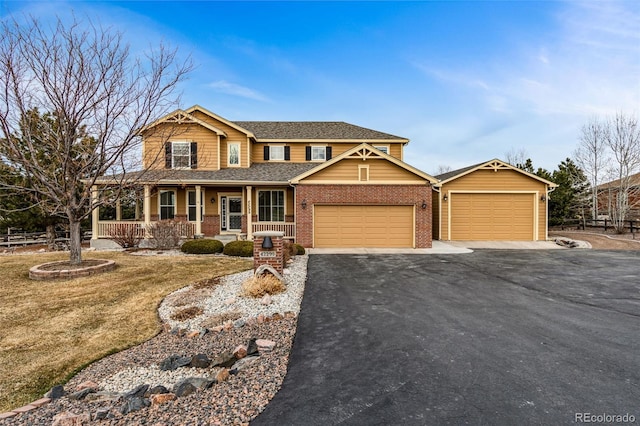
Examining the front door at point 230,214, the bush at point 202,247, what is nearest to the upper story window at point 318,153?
the front door at point 230,214

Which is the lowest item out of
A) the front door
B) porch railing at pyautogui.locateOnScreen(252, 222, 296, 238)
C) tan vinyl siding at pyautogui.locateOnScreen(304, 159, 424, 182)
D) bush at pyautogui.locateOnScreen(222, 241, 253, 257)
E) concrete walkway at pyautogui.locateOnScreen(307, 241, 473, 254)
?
→ concrete walkway at pyautogui.locateOnScreen(307, 241, 473, 254)

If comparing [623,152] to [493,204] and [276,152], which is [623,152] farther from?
[276,152]

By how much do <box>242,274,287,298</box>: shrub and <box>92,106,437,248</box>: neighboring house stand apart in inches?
294

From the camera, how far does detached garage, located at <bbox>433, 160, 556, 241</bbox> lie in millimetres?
17156

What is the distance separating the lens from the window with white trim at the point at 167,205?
1714 centimetres

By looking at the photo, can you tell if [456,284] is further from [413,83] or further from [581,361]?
[413,83]

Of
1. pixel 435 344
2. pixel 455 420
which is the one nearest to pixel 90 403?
pixel 455 420

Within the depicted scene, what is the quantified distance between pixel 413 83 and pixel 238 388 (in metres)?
21.7

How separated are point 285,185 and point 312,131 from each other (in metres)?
5.78

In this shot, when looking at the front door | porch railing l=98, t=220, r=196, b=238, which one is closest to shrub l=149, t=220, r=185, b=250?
porch railing l=98, t=220, r=196, b=238

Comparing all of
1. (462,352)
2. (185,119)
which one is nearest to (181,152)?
(185,119)

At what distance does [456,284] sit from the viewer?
805 cm

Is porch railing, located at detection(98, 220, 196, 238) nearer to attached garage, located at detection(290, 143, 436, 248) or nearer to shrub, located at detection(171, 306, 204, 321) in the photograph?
attached garage, located at detection(290, 143, 436, 248)

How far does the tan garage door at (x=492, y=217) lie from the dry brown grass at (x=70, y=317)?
1263 cm
